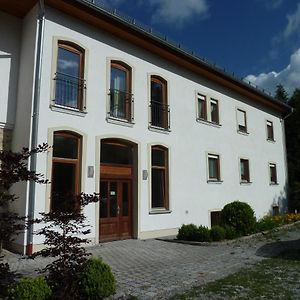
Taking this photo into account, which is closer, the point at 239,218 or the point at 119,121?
the point at 119,121

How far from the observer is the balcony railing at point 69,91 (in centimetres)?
1211

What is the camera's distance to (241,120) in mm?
21516

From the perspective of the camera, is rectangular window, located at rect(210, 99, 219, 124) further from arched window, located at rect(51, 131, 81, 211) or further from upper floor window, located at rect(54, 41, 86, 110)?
arched window, located at rect(51, 131, 81, 211)

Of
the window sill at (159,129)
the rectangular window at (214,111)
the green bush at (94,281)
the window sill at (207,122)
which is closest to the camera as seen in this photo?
the green bush at (94,281)

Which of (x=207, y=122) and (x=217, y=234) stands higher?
(x=207, y=122)

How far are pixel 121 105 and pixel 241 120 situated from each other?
9627 mm

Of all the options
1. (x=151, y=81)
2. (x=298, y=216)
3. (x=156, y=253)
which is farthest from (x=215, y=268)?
(x=298, y=216)

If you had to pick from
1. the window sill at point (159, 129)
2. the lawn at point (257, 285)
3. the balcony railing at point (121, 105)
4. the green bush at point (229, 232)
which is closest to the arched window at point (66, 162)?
the balcony railing at point (121, 105)

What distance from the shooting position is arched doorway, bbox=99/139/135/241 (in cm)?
1334

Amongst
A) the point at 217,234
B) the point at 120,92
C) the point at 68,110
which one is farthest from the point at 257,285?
the point at 120,92

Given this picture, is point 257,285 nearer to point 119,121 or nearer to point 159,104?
A: point 119,121

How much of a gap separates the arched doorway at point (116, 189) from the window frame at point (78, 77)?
159 centimetres

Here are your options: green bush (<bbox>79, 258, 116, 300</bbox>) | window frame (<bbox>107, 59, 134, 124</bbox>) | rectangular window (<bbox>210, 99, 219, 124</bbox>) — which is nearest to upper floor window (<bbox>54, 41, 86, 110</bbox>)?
window frame (<bbox>107, 59, 134, 124</bbox>)

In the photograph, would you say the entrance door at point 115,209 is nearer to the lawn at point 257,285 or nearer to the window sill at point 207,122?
the window sill at point 207,122
